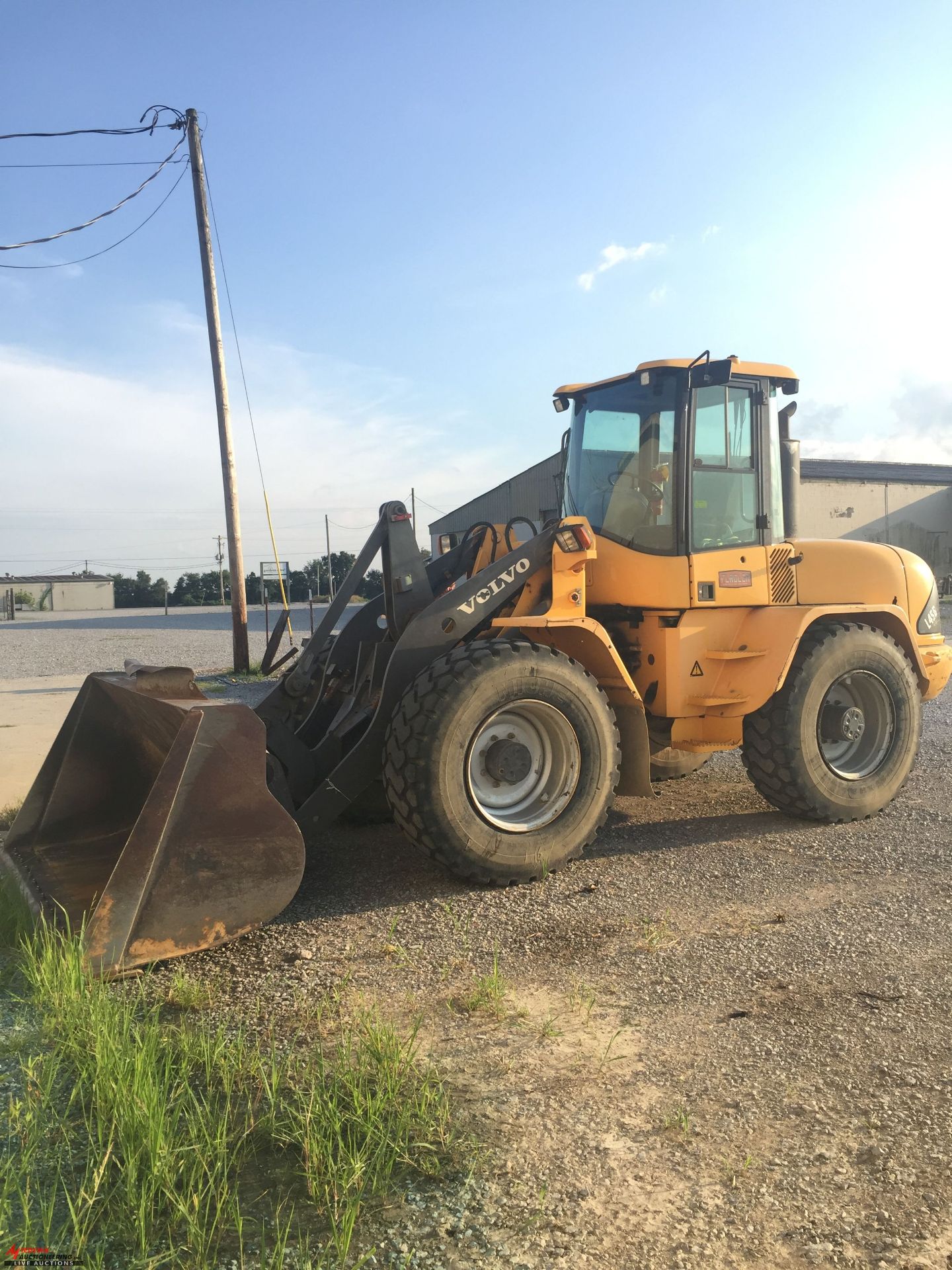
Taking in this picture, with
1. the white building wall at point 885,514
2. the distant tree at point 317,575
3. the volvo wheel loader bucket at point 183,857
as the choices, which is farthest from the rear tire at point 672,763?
the distant tree at point 317,575

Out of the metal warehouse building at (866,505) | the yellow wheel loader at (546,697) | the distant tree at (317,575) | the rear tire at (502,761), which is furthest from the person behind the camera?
the distant tree at (317,575)

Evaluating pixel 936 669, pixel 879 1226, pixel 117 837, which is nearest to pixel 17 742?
pixel 117 837

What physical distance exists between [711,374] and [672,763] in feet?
8.27

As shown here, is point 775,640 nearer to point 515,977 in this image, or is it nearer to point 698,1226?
point 515,977

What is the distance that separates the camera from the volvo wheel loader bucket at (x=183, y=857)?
3492 mm

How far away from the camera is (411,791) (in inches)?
173

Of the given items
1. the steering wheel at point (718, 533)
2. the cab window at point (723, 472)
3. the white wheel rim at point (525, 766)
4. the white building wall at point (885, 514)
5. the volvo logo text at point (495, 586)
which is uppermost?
the white building wall at point (885, 514)

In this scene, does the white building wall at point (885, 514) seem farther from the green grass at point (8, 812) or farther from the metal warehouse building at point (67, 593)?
the metal warehouse building at point (67, 593)

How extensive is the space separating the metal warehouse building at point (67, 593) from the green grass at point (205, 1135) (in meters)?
63.4

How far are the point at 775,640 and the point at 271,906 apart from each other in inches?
129

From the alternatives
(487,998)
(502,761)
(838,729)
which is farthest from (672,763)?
(487,998)

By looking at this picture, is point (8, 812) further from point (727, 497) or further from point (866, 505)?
point (866, 505)

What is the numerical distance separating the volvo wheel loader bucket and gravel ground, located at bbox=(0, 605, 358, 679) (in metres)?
6.05

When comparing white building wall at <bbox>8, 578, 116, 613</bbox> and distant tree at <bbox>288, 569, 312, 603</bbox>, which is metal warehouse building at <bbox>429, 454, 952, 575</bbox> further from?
white building wall at <bbox>8, 578, 116, 613</bbox>
